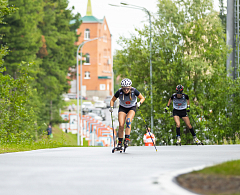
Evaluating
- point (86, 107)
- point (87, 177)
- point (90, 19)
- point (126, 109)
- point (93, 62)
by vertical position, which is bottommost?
point (87, 177)

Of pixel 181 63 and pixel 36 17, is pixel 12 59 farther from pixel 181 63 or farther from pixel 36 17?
pixel 181 63

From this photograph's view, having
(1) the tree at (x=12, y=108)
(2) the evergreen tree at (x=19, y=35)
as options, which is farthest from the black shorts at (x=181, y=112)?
(2) the evergreen tree at (x=19, y=35)

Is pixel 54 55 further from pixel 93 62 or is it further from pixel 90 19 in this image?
pixel 90 19

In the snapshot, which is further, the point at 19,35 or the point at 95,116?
the point at 95,116

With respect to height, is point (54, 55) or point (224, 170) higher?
point (54, 55)

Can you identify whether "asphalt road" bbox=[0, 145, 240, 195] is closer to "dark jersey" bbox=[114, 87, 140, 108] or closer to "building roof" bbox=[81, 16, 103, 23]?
"dark jersey" bbox=[114, 87, 140, 108]

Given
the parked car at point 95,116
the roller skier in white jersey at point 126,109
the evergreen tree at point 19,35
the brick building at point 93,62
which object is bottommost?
the roller skier in white jersey at point 126,109

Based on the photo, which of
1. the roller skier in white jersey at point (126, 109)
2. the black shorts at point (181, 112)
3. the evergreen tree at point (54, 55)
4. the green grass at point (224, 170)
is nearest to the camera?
the green grass at point (224, 170)

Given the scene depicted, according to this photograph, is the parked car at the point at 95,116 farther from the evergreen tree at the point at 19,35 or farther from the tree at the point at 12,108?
the tree at the point at 12,108

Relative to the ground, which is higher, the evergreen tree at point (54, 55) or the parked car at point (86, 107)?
the evergreen tree at point (54, 55)

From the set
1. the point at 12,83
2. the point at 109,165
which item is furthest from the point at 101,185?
the point at 12,83

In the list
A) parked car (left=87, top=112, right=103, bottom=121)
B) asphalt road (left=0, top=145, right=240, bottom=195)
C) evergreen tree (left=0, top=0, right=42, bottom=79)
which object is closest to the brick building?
parked car (left=87, top=112, right=103, bottom=121)

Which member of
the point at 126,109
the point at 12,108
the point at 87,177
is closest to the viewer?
the point at 87,177

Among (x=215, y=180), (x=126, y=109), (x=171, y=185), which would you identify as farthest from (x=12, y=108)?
(x=215, y=180)
